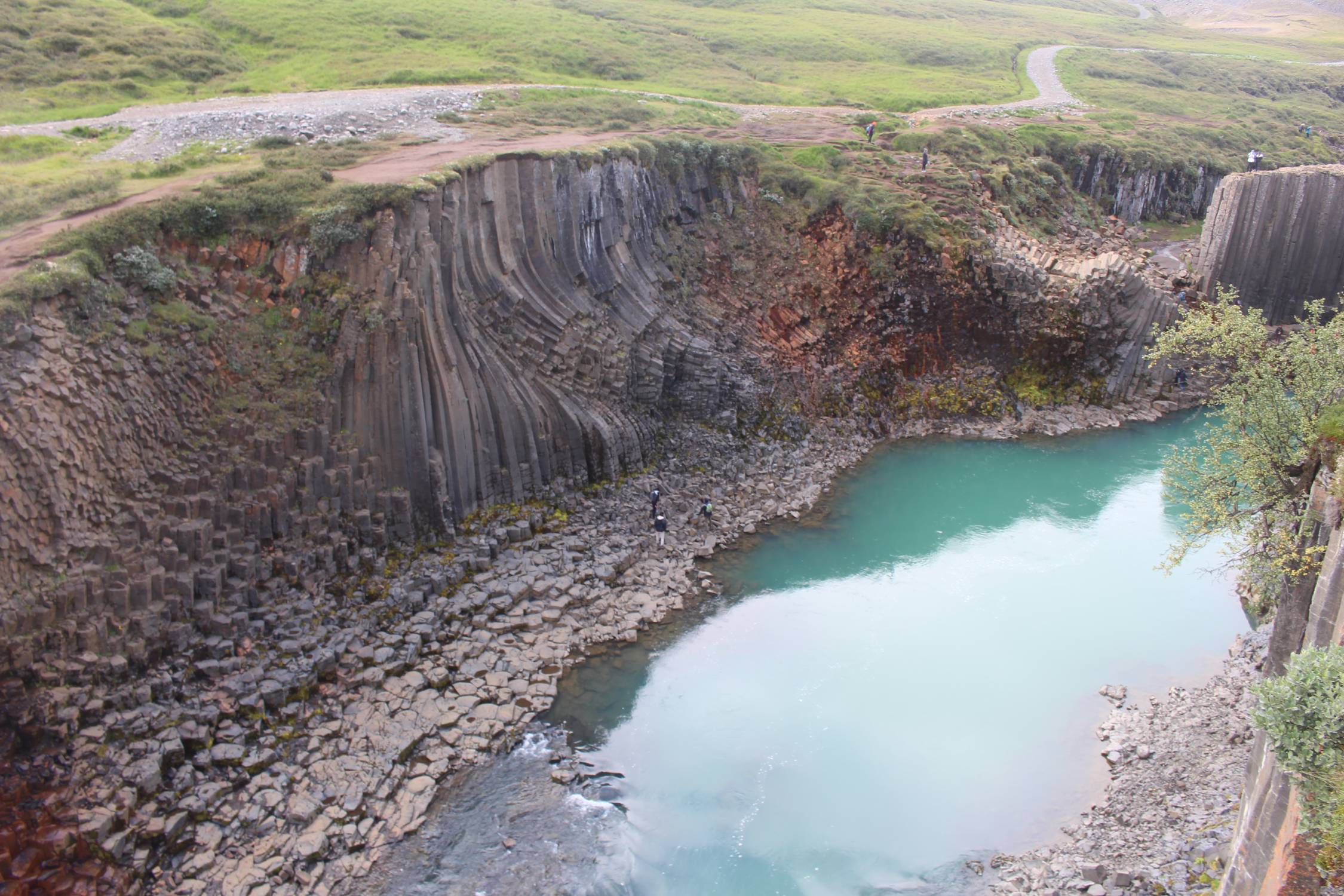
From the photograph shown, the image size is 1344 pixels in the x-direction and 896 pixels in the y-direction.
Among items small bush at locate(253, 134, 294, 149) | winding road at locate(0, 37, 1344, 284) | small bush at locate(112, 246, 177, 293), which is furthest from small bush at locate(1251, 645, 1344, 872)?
small bush at locate(253, 134, 294, 149)

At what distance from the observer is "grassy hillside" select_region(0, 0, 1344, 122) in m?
37.4

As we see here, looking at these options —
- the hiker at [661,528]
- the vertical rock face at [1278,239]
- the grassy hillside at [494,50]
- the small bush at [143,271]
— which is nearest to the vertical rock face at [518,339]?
the hiker at [661,528]

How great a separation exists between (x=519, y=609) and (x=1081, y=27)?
4012 inches

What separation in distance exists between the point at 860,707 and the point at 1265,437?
32.6 feet

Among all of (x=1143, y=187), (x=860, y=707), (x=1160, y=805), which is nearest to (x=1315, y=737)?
(x=1160, y=805)

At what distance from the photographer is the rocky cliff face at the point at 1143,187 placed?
49.2 m

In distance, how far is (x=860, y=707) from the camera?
66.2ft

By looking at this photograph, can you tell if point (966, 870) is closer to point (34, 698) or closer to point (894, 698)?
point (894, 698)

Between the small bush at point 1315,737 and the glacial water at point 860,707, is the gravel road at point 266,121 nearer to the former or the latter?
the glacial water at point 860,707

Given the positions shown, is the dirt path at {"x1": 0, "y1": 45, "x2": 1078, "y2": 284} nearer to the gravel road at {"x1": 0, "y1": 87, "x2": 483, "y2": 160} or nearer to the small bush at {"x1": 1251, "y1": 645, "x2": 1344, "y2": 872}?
the gravel road at {"x1": 0, "y1": 87, "x2": 483, "y2": 160}

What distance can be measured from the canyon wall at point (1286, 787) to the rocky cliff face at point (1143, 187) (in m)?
39.1

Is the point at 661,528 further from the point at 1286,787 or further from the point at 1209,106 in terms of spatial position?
the point at 1209,106

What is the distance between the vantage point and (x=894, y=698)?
2053 cm

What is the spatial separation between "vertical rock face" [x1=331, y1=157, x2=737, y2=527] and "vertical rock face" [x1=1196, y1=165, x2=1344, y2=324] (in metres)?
26.7
